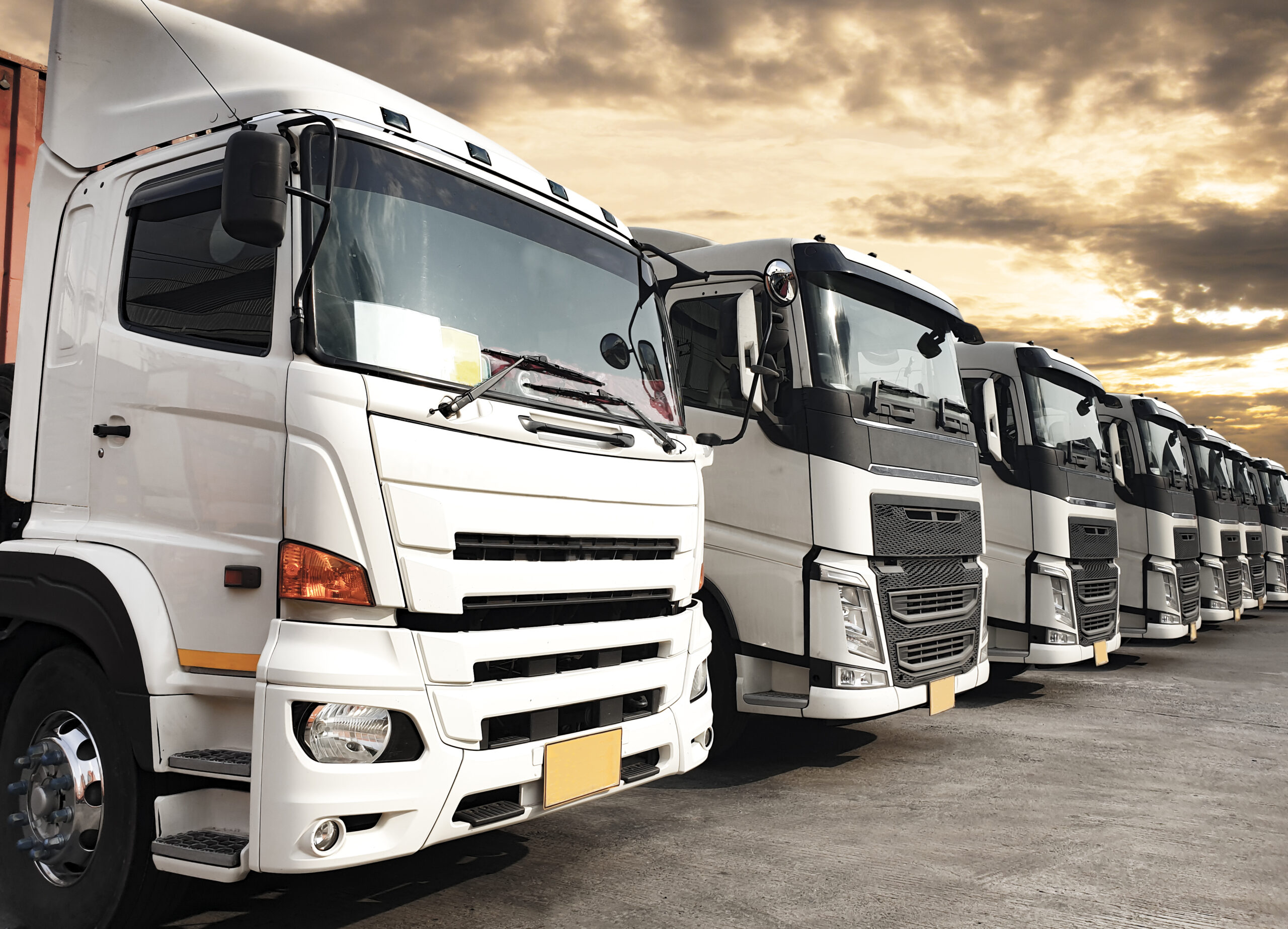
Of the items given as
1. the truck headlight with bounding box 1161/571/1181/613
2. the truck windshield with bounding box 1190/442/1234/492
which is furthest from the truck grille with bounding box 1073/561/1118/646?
the truck windshield with bounding box 1190/442/1234/492

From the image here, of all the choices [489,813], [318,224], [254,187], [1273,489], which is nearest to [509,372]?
[318,224]

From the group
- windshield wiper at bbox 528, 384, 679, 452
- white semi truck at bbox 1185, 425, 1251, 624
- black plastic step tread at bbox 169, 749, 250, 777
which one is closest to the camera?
black plastic step tread at bbox 169, 749, 250, 777

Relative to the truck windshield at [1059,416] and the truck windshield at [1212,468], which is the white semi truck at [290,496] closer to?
the truck windshield at [1059,416]

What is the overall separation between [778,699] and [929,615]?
109 centimetres

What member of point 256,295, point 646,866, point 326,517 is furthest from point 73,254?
point 646,866

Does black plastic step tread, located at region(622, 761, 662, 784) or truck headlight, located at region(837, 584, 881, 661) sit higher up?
truck headlight, located at region(837, 584, 881, 661)

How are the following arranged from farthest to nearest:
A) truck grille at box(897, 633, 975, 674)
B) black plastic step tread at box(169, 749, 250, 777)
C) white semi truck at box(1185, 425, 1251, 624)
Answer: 1. white semi truck at box(1185, 425, 1251, 624)
2. truck grille at box(897, 633, 975, 674)
3. black plastic step tread at box(169, 749, 250, 777)

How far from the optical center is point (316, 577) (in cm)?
308

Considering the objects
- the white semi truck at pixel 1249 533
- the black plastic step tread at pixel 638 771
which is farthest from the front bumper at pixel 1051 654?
the white semi truck at pixel 1249 533

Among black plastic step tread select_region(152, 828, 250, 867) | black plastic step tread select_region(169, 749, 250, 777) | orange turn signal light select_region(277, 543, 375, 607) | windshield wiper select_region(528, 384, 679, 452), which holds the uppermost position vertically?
windshield wiper select_region(528, 384, 679, 452)

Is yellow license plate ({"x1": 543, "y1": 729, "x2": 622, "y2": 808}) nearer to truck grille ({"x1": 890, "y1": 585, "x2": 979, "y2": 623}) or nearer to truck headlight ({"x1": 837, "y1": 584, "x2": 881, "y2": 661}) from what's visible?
truck headlight ({"x1": 837, "y1": 584, "x2": 881, "y2": 661})

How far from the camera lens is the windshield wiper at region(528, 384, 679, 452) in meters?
3.81

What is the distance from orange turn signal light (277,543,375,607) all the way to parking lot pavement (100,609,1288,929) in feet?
4.46

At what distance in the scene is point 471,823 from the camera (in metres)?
3.31
